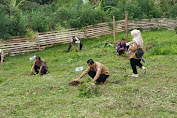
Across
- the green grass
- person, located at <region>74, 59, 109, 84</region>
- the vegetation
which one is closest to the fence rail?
the vegetation

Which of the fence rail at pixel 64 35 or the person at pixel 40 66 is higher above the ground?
the fence rail at pixel 64 35

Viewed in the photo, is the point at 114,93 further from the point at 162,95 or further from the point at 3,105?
the point at 3,105

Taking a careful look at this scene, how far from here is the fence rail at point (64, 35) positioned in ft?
64.7

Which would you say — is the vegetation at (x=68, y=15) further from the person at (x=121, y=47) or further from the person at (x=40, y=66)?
the person at (x=40, y=66)

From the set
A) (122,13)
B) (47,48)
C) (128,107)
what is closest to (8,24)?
(47,48)

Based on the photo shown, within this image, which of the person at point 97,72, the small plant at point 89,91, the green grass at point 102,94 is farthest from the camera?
the person at point 97,72

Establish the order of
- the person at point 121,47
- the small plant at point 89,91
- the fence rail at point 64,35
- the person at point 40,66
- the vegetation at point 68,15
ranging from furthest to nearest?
1. the vegetation at point 68,15
2. the fence rail at point 64,35
3. the person at point 121,47
4. the person at point 40,66
5. the small plant at point 89,91

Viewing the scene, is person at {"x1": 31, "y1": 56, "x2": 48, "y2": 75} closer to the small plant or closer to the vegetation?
the small plant

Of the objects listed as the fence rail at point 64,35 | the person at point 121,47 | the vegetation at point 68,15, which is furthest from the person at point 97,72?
the fence rail at point 64,35

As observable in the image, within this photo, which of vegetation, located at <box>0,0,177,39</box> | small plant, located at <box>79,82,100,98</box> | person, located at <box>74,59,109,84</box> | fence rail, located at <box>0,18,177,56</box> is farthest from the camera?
vegetation, located at <box>0,0,177,39</box>

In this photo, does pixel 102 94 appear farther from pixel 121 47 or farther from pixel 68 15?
pixel 68 15

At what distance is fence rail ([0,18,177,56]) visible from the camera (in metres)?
19.7

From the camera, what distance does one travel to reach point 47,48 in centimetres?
2066

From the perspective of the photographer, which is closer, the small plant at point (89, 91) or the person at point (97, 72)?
the small plant at point (89, 91)
